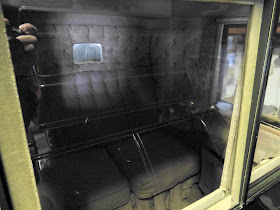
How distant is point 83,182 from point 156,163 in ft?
2.09

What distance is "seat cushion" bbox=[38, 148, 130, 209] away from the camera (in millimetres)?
1380

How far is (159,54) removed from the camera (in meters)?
2.29

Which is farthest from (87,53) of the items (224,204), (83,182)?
(224,204)

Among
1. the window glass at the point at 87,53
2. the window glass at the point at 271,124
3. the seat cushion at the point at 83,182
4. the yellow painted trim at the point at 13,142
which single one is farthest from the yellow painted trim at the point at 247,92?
the window glass at the point at 87,53

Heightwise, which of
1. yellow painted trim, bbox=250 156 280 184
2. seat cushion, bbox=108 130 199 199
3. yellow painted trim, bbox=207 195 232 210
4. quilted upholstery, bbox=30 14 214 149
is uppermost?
quilted upholstery, bbox=30 14 214 149

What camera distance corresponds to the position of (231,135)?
76 cm

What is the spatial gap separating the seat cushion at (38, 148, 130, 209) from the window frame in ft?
2.65

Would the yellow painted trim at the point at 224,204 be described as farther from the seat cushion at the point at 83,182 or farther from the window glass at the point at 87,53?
the window glass at the point at 87,53

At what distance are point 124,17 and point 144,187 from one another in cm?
152

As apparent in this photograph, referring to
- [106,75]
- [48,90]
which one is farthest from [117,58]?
[48,90]

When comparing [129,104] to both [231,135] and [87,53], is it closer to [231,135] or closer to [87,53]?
[87,53]

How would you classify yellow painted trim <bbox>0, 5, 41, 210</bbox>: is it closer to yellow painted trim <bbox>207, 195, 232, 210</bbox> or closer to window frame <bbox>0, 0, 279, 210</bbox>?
window frame <bbox>0, 0, 279, 210</bbox>

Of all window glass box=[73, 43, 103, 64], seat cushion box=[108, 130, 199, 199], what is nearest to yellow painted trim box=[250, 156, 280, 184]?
seat cushion box=[108, 130, 199, 199]

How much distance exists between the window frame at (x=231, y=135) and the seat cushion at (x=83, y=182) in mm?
808
